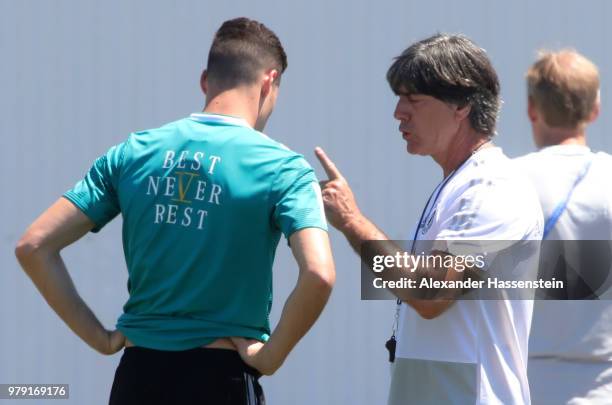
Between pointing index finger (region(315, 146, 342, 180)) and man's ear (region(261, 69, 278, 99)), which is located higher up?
man's ear (region(261, 69, 278, 99))

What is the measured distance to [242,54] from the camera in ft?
7.50

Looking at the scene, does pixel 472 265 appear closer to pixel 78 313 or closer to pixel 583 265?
pixel 583 265

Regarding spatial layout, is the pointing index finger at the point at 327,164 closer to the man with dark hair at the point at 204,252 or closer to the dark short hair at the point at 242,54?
the man with dark hair at the point at 204,252

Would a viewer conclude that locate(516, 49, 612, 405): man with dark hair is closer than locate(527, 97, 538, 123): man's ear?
Yes

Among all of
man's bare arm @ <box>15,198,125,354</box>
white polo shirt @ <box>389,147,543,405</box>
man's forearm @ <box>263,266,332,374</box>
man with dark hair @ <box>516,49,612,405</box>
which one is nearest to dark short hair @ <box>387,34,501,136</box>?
white polo shirt @ <box>389,147,543,405</box>

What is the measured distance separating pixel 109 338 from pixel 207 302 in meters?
0.27

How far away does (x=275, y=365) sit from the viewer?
2.10 m

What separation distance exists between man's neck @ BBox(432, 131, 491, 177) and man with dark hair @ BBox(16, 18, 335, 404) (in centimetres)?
35

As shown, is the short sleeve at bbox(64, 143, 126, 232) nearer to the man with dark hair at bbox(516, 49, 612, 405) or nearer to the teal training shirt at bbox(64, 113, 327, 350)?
the teal training shirt at bbox(64, 113, 327, 350)

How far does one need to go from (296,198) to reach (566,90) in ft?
2.85

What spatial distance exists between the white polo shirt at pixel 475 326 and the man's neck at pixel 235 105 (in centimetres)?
44

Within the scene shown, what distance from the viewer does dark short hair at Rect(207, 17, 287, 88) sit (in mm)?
2270

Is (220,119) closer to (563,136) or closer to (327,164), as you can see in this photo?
(327,164)

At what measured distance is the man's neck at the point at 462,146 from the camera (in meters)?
2.30
